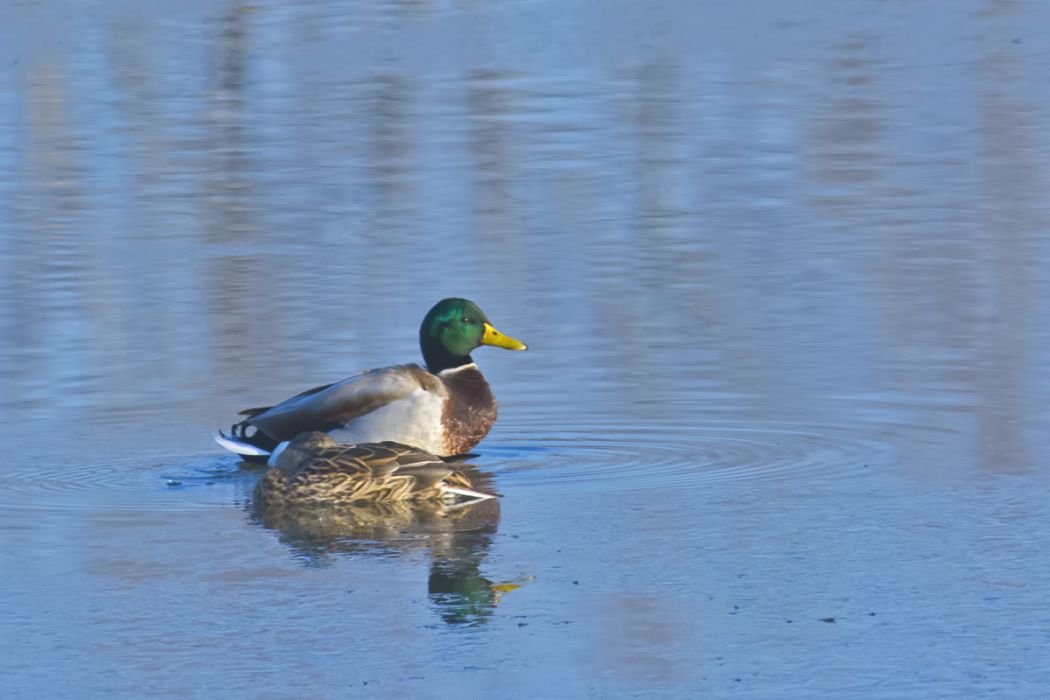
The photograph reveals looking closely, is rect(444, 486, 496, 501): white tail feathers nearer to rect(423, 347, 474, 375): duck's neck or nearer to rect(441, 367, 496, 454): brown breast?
rect(441, 367, 496, 454): brown breast

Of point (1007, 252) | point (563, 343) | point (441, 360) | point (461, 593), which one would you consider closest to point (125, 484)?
point (441, 360)

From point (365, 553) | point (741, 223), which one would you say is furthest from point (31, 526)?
point (741, 223)

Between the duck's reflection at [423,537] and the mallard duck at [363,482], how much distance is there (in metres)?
0.03

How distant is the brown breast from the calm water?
126 millimetres

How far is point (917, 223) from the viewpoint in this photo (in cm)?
1307

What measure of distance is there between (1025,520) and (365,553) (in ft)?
6.91

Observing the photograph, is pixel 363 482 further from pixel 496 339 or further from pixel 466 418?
pixel 496 339

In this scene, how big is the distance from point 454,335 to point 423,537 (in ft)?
7.53

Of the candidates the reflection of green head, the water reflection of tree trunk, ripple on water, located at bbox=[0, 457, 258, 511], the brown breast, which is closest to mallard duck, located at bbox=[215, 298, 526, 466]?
the brown breast

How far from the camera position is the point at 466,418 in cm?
895

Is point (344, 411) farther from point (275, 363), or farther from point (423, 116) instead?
point (423, 116)

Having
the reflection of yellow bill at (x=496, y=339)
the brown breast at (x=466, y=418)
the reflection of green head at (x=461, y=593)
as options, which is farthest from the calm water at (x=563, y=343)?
the reflection of yellow bill at (x=496, y=339)

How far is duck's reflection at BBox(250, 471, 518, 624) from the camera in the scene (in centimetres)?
634

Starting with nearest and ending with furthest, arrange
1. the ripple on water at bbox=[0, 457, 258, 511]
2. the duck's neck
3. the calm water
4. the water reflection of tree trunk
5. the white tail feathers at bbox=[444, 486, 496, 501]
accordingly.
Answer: the calm water < the white tail feathers at bbox=[444, 486, 496, 501] < the ripple on water at bbox=[0, 457, 258, 511] < the water reflection of tree trunk < the duck's neck
